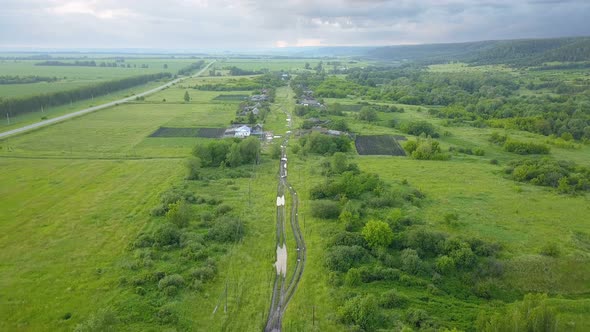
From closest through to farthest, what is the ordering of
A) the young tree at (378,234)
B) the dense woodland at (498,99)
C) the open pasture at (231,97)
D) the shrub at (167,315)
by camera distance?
the shrub at (167,315)
the young tree at (378,234)
the dense woodland at (498,99)
the open pasture at (231,97)

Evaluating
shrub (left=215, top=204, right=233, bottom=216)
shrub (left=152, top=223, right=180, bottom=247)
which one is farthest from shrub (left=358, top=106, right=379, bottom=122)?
shrub (left=152, top=223, right=180, bottom=247)

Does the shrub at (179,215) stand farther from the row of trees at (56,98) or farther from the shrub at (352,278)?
the row of trees at (56,98)

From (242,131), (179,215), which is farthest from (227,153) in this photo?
(179,215)

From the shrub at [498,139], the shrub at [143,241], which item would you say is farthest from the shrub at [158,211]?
the shrub at [498,139]

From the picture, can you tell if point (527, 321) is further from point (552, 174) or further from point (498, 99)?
point (498, 99)

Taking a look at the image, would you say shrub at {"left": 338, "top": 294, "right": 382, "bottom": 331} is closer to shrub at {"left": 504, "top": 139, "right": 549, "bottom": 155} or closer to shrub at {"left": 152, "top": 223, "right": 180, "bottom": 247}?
shrub at {"left": 152, "top": 223, "right": 180, "bottom": 247}

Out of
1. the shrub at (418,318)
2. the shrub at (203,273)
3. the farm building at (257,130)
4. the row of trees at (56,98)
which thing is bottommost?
the shrub at (418,318)
